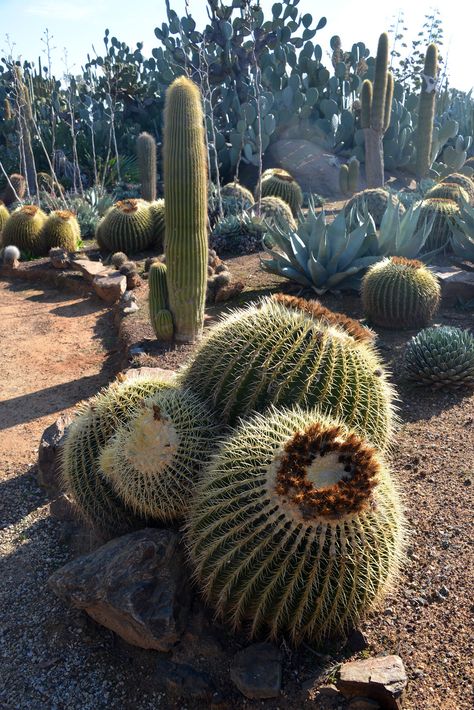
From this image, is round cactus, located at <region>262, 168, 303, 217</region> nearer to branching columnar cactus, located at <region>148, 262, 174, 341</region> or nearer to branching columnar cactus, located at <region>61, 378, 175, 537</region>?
branching columnar cactus, located at <region>148, 262, 174, 341</region>

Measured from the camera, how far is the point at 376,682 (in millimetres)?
2361

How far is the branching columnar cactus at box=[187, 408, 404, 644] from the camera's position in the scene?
2.30 meters

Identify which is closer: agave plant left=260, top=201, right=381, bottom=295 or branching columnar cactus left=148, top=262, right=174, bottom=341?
branching columnar cactus left=148, top=262, right=174, bottom=341

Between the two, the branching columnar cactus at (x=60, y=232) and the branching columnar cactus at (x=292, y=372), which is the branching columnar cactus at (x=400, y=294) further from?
the branching columnar cactus at (x=60, y=232)

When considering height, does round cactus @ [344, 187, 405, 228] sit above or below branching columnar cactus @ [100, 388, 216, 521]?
above

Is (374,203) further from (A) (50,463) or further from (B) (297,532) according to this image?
(B) (297,532)

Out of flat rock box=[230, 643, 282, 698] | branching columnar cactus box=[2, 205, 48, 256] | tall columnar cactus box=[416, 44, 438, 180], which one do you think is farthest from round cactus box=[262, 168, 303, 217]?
flat rock box=[230, 643, 282, 698]

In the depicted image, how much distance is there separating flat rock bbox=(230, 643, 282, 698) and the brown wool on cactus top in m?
0.67

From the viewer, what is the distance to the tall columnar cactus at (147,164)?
12.5 metres

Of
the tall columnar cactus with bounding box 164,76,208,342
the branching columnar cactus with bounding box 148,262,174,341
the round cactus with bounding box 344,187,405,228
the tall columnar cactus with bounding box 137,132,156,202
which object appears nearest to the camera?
the tall columnar cactus with bounding box 164,76,208,342

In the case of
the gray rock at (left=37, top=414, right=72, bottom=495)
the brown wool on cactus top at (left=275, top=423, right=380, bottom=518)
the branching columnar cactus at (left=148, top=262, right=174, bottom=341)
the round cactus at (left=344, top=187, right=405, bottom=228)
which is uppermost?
the round cactus at (left=344, top=187, right=405, bottom=228)

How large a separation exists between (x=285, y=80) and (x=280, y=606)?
17.1 m

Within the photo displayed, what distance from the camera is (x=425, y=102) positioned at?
1338 centimetres

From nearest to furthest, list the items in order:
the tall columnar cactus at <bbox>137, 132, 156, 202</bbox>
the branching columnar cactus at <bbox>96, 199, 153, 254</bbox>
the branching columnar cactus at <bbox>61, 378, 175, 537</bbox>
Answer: the branching columnar cactus at <bbox>61, 378, 175, 537</bbox>
the branching columnar cactus at <bbox>96, 199, 153, 254</bbox>
the tall columnar cactus at <bbox>137, 132, 156, 202</bbox>
